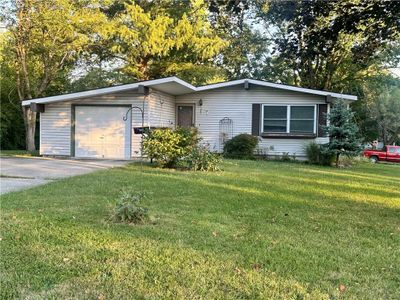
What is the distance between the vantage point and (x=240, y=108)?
1778 centimetres

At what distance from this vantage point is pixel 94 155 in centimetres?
1547

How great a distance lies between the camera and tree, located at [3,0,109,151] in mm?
18109

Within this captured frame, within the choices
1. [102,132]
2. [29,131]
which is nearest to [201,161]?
[102,132]

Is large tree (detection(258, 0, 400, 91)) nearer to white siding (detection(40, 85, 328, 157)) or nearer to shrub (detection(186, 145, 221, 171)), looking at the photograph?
shrub (detection(186, 145, 221, 171))

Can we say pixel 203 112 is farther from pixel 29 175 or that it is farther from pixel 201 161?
pixel 29 175

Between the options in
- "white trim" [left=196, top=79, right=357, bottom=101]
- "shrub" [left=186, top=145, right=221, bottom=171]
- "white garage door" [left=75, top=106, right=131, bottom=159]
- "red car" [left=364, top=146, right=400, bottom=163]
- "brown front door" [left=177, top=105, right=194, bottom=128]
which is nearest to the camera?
"shrub" [left=186, top=145, right=221, bottom=171]

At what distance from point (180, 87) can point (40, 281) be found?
13618 millimetres

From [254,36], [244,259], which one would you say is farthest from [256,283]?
[254,36]

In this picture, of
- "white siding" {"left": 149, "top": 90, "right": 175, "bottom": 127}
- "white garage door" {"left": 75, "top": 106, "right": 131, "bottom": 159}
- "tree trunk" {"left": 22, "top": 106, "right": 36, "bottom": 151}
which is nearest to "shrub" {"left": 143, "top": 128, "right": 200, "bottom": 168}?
"white garage door" {"left": 75, "top": 106, "right": 131, "bottom": 159}

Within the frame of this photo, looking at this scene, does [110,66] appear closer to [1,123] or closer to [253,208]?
[1,123]

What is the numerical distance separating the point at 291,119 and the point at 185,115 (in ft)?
15.8

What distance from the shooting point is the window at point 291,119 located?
56.3 feet

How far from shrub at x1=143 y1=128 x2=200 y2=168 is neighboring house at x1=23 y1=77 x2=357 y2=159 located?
1.26 m

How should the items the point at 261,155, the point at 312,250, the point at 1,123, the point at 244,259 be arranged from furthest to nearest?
the point at 1,123 → the point at 261,155 → the point at 312,250 → the point at 244,259
